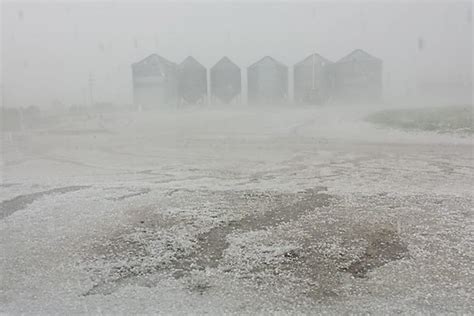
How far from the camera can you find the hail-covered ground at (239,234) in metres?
4.50

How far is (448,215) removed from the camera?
23.2 ft

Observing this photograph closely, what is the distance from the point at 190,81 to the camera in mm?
42719

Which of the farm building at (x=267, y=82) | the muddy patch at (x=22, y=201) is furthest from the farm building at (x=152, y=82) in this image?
the muddy patch at (x=22, y=201)

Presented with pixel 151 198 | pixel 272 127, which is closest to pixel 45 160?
pixel 151 198

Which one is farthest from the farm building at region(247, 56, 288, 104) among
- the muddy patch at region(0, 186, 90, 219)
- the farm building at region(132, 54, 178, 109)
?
the muddy patch at region(0, 186, 90, 219)

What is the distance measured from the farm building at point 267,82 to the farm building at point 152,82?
8.69m

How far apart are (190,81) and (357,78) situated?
16728 millimetres

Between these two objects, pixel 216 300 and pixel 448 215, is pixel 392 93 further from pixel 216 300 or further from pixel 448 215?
pixel 216 300

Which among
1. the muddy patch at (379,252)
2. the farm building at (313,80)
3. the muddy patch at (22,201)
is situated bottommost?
the muddy patch at (379,252)

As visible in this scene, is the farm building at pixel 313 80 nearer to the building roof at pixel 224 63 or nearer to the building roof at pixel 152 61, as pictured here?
the building roof at pixel 224 63

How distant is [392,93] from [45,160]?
46733 mm

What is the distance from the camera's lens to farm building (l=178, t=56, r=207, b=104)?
42.6 m

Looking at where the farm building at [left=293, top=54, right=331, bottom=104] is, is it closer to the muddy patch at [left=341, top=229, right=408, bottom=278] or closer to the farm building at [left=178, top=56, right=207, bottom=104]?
the farm building at [left=178, top=56, right=207, bottom=104]

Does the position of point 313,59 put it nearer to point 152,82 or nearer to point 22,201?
point 152,82
